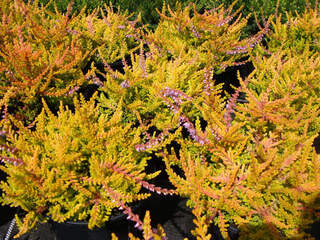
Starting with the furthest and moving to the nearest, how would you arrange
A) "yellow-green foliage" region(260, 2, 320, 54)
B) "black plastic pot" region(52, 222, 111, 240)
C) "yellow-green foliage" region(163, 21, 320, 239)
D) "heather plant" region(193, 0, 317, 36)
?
1. "heather plant" region(193, 0, 317, 36)
2. "yellow-green foliage" region(260, 2, 320, 54)
3. "black plastic pot" region(52, 222, 111, 240)
4. "yellow-green foliage" region(163, 21, 320, 239)

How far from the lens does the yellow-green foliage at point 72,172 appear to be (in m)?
1.23

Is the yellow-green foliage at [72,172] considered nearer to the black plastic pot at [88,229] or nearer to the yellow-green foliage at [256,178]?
the black plastic pot at [88,229]

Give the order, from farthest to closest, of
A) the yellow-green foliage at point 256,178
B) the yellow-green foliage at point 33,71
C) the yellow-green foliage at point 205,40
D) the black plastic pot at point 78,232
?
the yellow-green foliage at point 205,40 < the yellow-green foliage at point 33,71 < the black plastic pot at point 78,232 < the yellow-green foliage at point 256,178

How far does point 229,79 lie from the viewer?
3.06m

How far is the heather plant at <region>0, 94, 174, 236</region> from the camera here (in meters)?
1.23

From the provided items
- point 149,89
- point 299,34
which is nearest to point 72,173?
point 149,89

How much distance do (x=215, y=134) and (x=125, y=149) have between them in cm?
50

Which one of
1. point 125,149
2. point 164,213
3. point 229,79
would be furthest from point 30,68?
point 229,79

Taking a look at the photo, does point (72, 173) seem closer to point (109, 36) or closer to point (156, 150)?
point (156, 150)

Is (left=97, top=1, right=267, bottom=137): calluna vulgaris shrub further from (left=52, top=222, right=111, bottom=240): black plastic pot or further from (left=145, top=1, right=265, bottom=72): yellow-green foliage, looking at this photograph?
(left=52, top=222, right=111, bottom=240): black plastic pot

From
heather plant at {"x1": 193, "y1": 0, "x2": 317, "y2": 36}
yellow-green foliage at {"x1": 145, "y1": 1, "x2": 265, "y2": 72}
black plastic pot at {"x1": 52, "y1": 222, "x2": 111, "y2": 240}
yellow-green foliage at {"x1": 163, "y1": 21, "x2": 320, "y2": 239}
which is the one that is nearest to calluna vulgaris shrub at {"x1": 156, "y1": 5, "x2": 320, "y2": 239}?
yellow-green foliage at {"x1": 163, "y1": 21, "x2": 320, "y2": 239}

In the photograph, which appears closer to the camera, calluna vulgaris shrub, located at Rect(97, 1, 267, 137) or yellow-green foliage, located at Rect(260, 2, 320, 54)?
calluna vulgaris shrub, located at Rect(97, 1, 267, 137)

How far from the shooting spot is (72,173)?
4.25ft

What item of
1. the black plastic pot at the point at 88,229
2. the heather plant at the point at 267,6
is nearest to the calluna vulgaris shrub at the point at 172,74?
the black plastic pot at the point at 88,229
